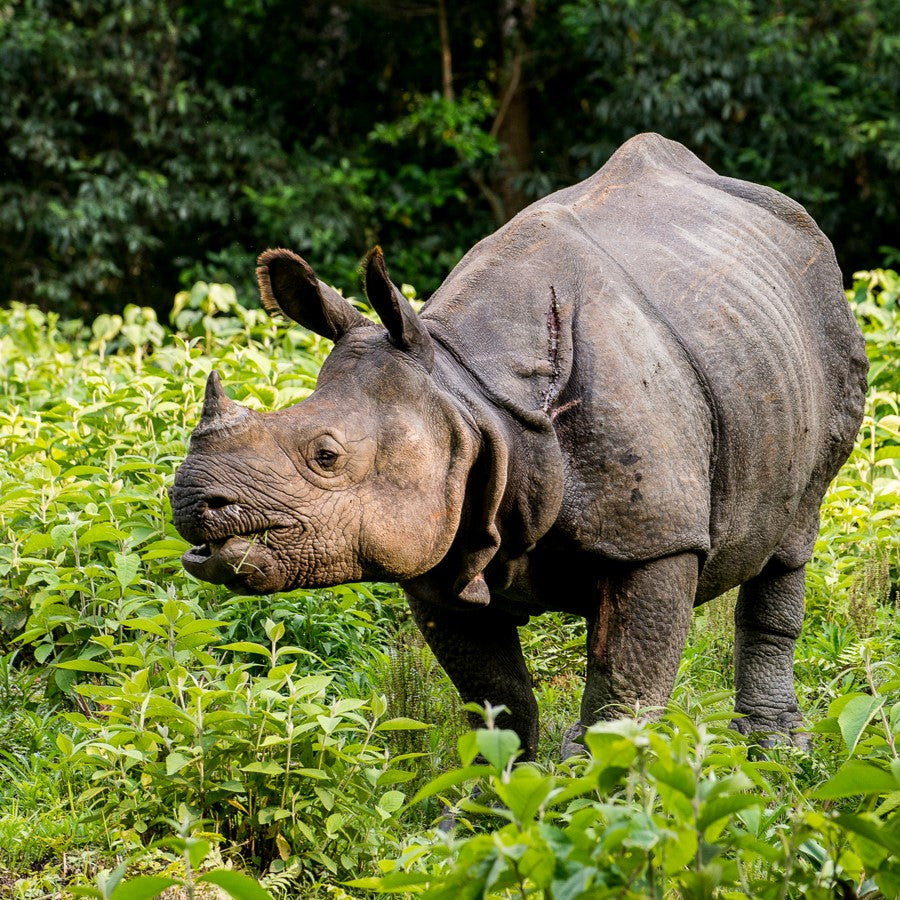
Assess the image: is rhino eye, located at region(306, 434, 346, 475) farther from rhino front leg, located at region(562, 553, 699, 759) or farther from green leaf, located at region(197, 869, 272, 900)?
green leaf, located at region(197, 869, 272, 900)

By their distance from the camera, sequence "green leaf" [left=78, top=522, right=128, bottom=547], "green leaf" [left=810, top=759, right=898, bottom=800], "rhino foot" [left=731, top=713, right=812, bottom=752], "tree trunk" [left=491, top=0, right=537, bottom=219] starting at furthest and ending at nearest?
"tree trunk" [left=491, top=0, right=537, bottom=219] → "rhino foot" [left=731, top=713, right=812, bottom=752] → "green leaf" [left=78, top=522, right=128, bottom=547] → "green leaf" [left=810, top=759, right=898, bottom=800]

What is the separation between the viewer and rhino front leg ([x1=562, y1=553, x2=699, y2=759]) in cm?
375

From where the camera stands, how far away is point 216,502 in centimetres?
315

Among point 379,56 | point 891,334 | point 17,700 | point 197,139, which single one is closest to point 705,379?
point 17,700

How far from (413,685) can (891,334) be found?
4302 mm

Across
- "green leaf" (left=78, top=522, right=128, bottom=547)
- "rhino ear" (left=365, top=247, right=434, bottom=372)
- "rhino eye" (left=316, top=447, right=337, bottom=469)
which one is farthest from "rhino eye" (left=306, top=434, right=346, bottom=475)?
"green leaf" (left=78, top=522, right=128, bottom=547)

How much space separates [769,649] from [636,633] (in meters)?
1.28

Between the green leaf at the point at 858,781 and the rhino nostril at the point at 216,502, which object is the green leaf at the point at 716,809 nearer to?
the green leaf at the point at 858,781

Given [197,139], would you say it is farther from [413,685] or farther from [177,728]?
[177,728]

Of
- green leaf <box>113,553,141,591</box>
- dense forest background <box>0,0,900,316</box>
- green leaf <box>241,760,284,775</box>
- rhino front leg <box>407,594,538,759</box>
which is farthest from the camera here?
dense forest background <box>0,0,900,316</box>

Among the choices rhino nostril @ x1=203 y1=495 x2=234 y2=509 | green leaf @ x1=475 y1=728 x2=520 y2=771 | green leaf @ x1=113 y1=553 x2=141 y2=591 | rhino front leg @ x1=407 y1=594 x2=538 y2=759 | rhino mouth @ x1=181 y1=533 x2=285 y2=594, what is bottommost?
rhino front leg @ x1=407 y1=594 x2=538 y2=759

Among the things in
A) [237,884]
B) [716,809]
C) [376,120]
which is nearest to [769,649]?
[716,809]

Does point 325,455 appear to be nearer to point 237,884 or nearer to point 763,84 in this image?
point 237,884

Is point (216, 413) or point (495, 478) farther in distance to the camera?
point (495, 478)
